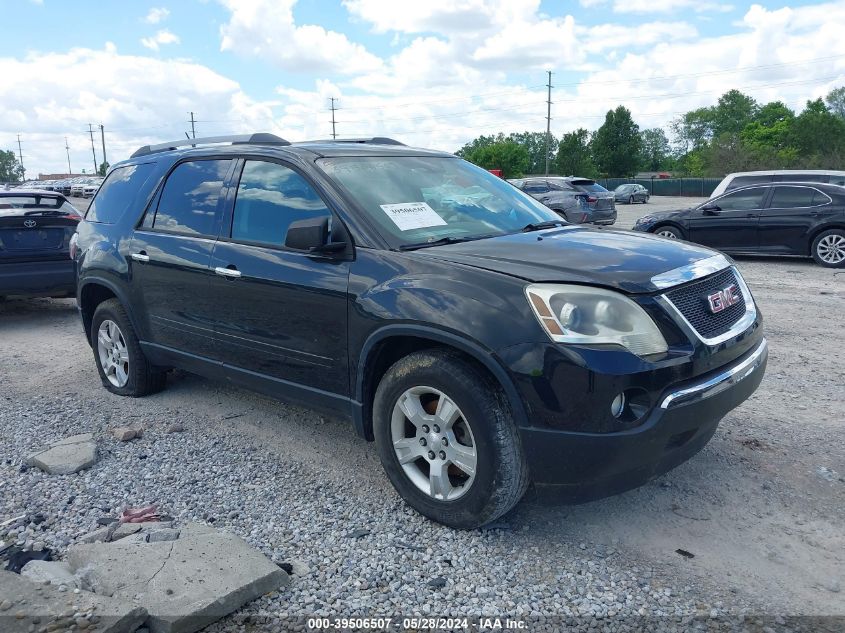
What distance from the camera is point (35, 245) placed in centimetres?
816

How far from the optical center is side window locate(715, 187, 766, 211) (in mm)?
12477

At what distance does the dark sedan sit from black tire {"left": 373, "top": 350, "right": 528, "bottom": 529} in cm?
977

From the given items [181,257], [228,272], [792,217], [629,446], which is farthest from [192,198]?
[792,217]

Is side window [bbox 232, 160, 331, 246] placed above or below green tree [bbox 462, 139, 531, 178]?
below

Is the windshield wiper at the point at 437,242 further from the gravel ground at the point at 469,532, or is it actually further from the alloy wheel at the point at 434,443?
the gravel ground at the point at 469,532

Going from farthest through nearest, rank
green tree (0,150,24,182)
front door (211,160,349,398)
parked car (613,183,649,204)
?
green tree (0,150,24,182) → parked car (613,183,649,204) → front door (211,160,349,398)

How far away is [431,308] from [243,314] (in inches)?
57.8

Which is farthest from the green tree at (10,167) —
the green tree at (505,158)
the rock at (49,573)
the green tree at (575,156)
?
the rock at (49,573)

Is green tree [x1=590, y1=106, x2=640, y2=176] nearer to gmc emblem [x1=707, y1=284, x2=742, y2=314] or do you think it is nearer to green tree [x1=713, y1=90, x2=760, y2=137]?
green tree [x1=713, y1=90, x2=760, y2=137]

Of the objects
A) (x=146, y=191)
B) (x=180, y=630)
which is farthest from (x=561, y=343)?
(x=146, y=191)

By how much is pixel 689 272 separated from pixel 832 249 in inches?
397

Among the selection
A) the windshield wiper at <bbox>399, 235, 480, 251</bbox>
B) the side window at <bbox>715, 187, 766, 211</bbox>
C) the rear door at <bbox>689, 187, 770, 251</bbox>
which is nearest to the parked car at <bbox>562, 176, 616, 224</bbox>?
the rear door at <bbox>689, 187, 770, 251</bbox>

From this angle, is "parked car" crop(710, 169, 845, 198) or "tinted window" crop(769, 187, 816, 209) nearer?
"tinted window" crop(769, 187, 816, 209)

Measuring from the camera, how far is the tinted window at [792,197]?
39.5 feet
